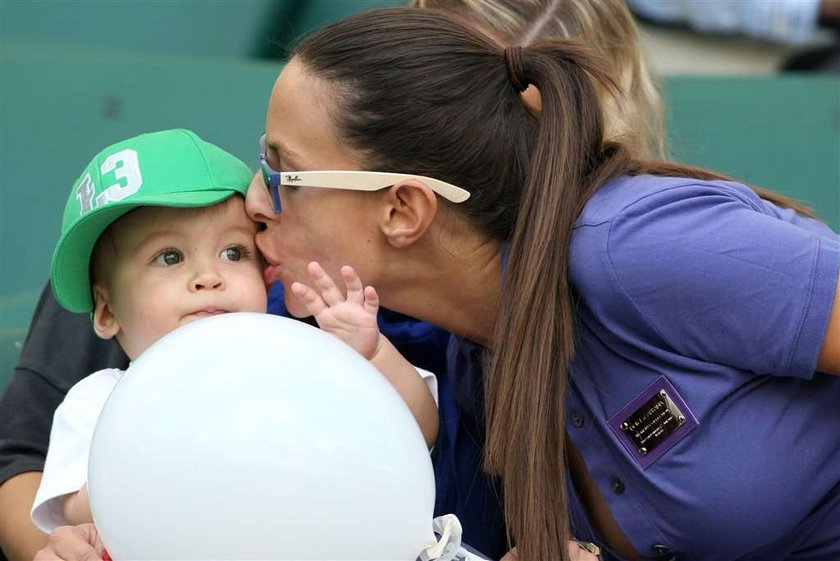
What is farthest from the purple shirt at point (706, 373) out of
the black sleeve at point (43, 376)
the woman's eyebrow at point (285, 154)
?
the black sleeve at point (43, 376)

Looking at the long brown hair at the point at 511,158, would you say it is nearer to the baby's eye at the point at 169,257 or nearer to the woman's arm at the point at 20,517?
the baby's eye at the point at 169,257

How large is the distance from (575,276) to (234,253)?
488 millimetres

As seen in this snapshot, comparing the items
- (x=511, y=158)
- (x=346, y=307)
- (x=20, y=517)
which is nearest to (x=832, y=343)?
(x=511, y=158)

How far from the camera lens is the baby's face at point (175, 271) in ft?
5.19

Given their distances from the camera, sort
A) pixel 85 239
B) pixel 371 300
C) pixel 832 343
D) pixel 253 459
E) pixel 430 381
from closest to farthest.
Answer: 1. pixel 253 459
2. pixel 832 343
3. pixel 371 300
4. pixel 85 239
5. pixel 430 381

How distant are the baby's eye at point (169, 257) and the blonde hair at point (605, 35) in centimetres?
64

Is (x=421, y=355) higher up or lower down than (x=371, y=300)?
lower down

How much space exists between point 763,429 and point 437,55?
63 cm

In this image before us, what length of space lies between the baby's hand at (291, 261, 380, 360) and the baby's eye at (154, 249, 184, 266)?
0.20 meters

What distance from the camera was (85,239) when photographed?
1.61m

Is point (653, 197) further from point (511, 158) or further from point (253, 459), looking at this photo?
point (253, 459)

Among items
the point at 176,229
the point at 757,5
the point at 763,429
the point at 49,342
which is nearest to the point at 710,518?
the point at 763,429

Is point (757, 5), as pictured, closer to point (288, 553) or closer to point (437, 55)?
point (437, 55)

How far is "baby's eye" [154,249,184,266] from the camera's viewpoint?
1612 mm
